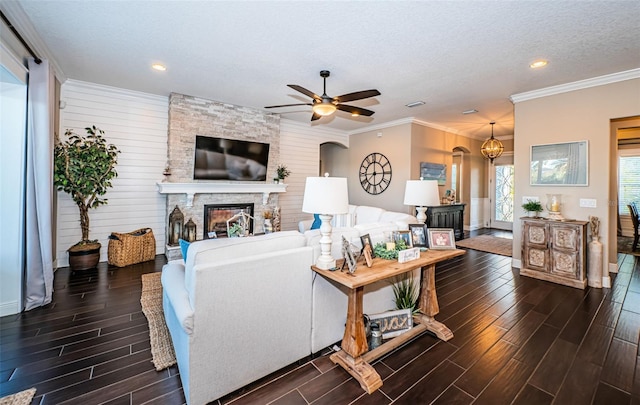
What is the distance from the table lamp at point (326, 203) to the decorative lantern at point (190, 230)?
371cm

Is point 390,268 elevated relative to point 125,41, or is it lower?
lower

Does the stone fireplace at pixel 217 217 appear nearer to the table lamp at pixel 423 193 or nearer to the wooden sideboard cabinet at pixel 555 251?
the table lamp at pixel 423 193

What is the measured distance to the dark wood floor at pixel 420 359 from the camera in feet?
5.71

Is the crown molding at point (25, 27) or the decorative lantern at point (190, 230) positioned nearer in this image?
the crown molding at point (25, 27)

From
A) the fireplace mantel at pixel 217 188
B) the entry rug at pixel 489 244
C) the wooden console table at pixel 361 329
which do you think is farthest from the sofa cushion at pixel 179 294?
the entry rug at pixel 489 244

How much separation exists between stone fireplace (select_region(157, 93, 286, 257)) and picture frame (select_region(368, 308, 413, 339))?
152 inches

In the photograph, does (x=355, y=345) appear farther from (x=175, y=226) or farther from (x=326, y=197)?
(x=175, y=226)

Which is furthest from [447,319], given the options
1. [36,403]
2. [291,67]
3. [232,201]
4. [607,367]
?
[232,201]

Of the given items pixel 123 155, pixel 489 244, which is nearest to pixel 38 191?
pixel 123 155

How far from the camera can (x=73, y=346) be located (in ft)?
7.21

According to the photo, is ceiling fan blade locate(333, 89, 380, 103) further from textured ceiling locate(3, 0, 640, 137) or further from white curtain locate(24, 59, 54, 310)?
white curtain locate(24, 59, 54, 310)

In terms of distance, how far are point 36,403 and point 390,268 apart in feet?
8.09

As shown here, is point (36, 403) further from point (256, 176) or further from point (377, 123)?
point (377, 123)

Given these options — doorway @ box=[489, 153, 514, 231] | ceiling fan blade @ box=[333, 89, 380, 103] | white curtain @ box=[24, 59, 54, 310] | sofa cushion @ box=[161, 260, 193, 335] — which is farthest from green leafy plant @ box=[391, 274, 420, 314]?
doorway @ box=[489, 153, 514, 231]
